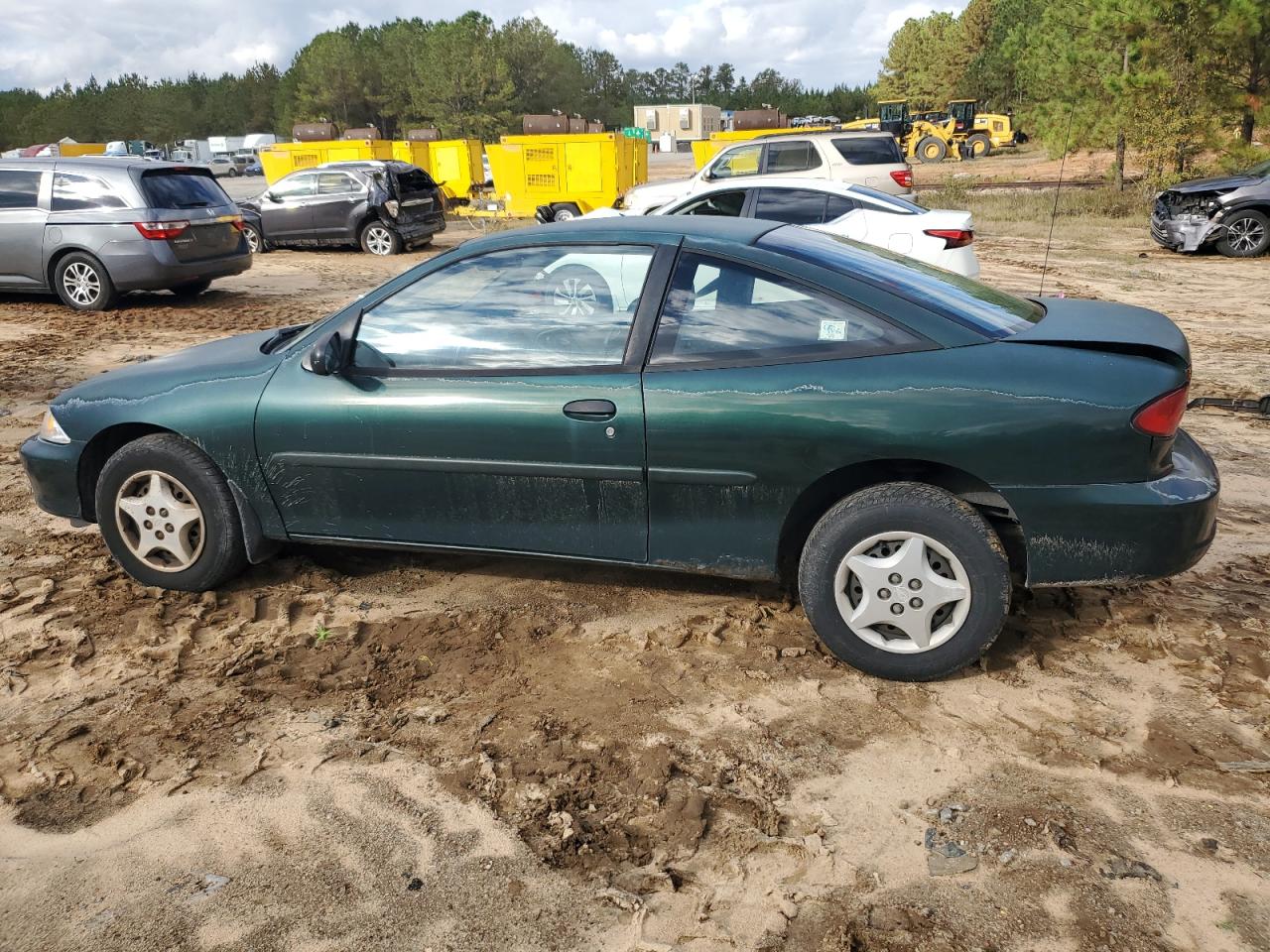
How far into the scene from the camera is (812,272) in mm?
3551

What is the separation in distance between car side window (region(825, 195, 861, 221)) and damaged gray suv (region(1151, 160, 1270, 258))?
7.90 m

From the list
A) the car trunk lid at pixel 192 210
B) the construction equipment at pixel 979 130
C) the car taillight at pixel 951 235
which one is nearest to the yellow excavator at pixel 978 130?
the construction equipment at pixel 979 130

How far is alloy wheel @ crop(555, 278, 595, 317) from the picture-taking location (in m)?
3.77

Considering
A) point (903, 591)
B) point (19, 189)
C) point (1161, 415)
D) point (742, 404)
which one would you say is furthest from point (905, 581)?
point (19, 189)

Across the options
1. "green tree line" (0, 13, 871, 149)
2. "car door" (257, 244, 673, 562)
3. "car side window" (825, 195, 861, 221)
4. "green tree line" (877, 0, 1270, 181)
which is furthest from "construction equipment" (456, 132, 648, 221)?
"green tree line" (0, 13, 871, 149)

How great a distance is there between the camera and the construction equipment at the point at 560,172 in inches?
806

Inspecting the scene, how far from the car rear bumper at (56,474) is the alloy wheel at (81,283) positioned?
321 inches

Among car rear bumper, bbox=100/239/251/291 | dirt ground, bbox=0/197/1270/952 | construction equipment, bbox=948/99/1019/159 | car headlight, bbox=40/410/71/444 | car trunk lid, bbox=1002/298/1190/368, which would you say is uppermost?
construction equipment, bbox=948/99/1019/159

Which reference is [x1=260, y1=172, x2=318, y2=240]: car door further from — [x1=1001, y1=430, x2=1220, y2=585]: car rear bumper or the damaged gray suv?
[x1=1001, y1=430, x2=1220, y2=585]: car rear bumper

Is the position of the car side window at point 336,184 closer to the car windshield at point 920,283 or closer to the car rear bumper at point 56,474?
the car rear bumper at point 56,474

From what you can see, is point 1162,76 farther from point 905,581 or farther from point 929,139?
point 929,139

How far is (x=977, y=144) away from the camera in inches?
1850

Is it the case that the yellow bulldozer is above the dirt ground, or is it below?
above

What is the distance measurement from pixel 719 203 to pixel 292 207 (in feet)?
33.8
